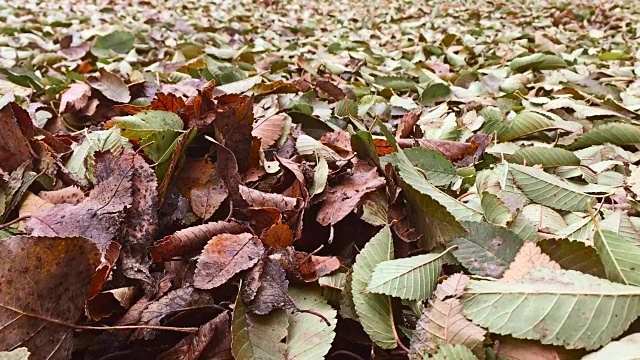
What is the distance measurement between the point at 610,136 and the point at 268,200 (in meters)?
0.70

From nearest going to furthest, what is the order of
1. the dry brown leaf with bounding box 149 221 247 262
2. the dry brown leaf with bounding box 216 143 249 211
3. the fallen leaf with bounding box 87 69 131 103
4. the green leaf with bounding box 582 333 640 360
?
→ the green leaf with bounding box 582 333 640 360
the dry brown leaf with bounding box 149 221 247 262
the dry brown leaf with bounding box 216 143 249 211
the fallen leaf with bounding box 87 69 131 103

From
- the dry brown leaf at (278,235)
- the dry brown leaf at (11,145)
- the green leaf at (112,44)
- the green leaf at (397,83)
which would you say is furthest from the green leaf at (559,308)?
the green leaf at (112,44)

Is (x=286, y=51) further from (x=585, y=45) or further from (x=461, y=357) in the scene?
(x=461, y=357)

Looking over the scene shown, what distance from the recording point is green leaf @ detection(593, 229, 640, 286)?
1.86 ft

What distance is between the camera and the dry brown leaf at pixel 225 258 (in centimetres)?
64

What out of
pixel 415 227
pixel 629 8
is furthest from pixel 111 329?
pixel 629 8

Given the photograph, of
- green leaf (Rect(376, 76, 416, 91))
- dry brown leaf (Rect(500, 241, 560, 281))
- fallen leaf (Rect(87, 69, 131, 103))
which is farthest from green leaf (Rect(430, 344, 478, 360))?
green leaf (Rect(376, 76, 416, 91))

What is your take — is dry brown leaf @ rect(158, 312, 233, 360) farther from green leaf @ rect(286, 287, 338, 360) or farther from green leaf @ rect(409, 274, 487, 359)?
green leaf @ rect(409, 274, 487, 359)

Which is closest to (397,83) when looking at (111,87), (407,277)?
(111,87)

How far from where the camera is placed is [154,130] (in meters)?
0.89

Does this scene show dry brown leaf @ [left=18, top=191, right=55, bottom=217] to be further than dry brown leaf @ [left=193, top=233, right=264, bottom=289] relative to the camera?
Yes

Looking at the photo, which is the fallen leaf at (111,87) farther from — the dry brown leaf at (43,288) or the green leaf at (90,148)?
the dry brown leaf at (43,288)

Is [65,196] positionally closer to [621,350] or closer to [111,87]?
[111,87]

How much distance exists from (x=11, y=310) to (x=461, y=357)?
434mm
